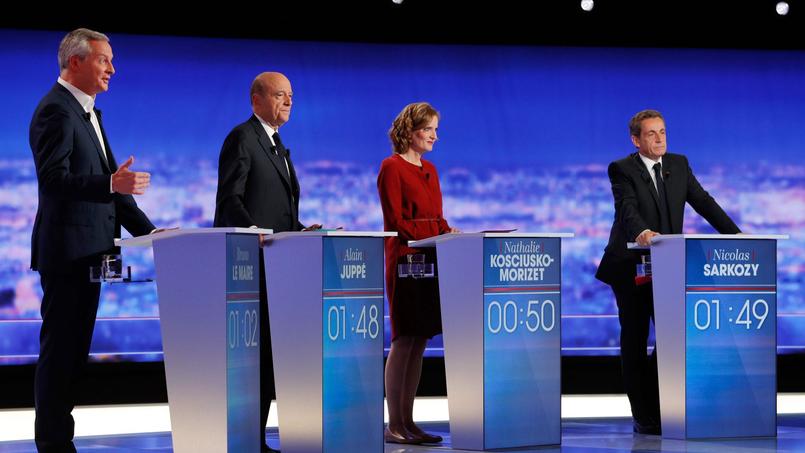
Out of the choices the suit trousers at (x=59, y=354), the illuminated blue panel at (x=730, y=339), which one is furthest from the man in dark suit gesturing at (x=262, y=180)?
the illuminated blue panel at (x=730, y=339)

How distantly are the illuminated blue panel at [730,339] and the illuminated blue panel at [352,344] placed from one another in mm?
1667

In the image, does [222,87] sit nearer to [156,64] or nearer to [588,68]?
[156,64]

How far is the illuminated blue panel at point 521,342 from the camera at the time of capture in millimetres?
5160

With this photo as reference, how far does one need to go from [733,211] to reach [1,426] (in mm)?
5239

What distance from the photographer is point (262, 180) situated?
5.04 meters

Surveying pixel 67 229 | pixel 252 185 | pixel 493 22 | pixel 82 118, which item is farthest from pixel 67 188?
pixel 493 22

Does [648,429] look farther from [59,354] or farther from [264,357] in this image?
[59,354]

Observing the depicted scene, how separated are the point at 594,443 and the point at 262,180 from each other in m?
1.99

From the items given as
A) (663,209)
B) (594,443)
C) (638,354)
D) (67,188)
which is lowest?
(594,443)

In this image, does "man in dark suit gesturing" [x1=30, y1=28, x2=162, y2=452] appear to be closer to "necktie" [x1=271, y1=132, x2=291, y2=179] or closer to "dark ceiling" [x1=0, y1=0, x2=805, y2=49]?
"necktie" [x1=271, y1=132, x2=291, y2=179]

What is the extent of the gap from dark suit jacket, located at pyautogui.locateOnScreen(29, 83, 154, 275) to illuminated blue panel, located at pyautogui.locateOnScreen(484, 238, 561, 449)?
5.34 feet

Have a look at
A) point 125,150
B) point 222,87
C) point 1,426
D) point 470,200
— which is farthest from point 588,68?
point 1,426

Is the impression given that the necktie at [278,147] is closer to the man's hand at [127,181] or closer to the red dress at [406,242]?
the red dress at [406,242]

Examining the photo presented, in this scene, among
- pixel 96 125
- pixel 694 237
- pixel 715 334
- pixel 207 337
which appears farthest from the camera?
pixel 715 334
